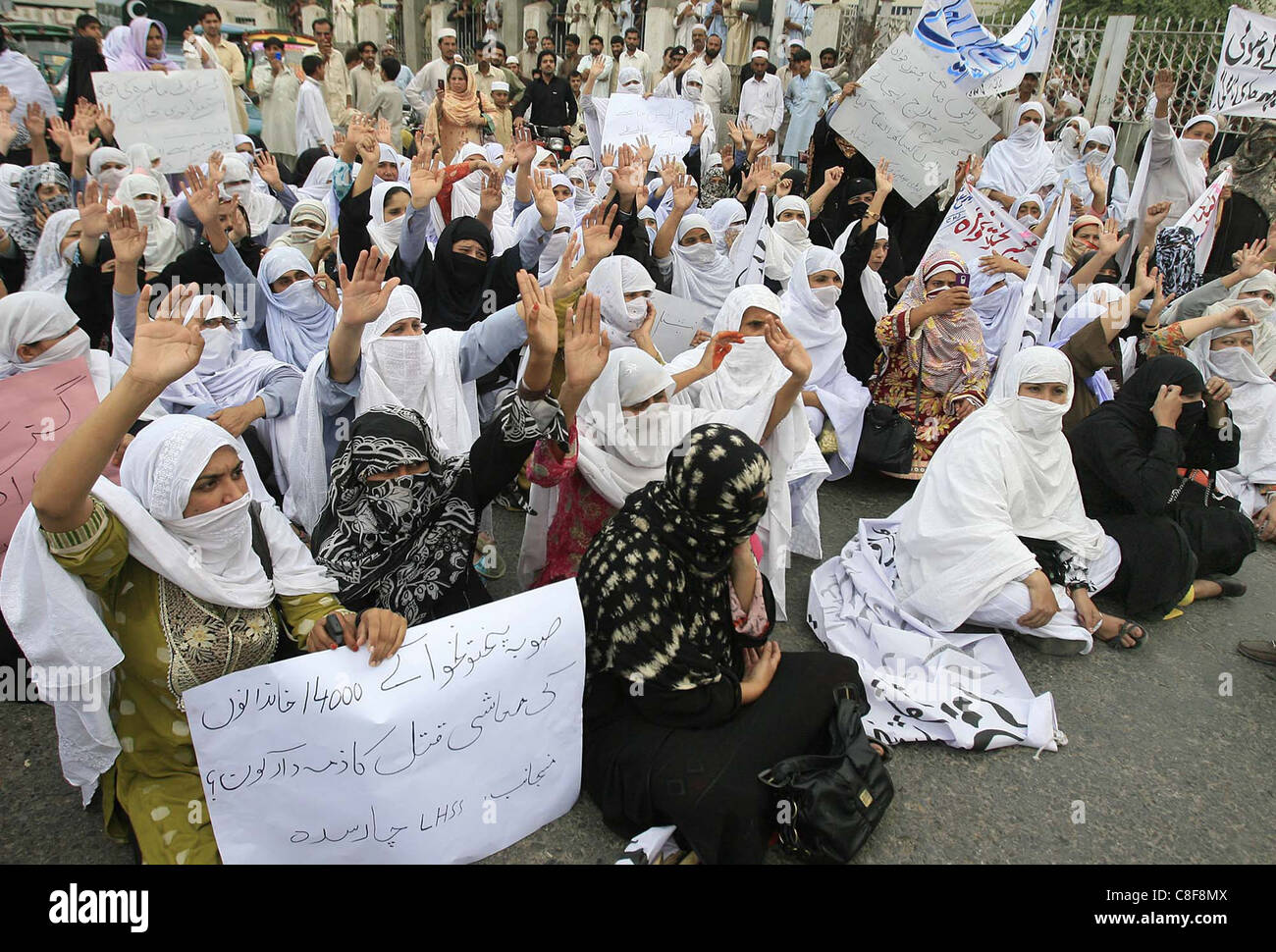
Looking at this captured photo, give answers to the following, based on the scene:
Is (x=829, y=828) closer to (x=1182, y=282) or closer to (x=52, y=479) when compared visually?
(x=52, y=479)

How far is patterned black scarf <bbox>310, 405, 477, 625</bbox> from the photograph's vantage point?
2441 millimetres

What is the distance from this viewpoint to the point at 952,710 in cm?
299

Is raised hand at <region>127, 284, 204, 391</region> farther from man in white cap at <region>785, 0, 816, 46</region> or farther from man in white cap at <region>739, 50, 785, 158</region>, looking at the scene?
man in white cap at <region>785, 0, 816, 46</region>

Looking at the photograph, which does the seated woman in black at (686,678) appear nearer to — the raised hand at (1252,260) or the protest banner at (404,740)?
the protest banner at (404,740)

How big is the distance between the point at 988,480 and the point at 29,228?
5491 millimetres

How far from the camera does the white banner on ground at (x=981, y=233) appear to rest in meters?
5.50

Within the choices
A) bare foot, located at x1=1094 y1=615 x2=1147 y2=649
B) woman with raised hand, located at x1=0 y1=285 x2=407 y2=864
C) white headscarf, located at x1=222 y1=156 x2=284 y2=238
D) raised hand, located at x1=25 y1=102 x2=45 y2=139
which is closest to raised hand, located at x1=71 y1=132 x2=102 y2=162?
raised hand, located at x1=25 y1=102 x2=45 y2=139

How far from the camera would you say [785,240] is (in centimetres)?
619

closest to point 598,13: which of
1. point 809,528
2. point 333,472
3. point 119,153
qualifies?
point 119,153

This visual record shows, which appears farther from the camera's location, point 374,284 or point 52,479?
point 374,284

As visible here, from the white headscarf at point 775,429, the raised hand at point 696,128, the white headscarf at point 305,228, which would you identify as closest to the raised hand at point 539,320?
the white headscarf at point 775,429

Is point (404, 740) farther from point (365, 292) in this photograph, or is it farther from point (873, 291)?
point (873, 291)

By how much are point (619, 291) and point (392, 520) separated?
6.38ft

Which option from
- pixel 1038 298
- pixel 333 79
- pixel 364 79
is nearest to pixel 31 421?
pixel 1038 298
